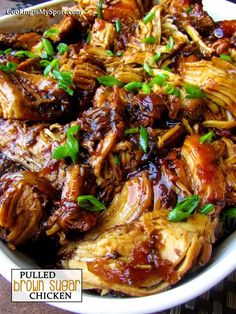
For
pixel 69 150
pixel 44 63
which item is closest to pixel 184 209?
pixel 69 150

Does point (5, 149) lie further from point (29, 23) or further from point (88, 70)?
point (29, 23)

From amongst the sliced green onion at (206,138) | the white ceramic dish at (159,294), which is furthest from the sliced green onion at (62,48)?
the white ceramic dish at (159,294)

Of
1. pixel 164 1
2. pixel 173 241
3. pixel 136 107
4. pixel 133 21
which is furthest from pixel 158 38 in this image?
pixel 173 241

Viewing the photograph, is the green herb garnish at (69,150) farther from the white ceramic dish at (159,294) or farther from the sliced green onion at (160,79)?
the sliced green onion at (160,79)

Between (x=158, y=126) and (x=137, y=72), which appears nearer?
(x=158, y=126)

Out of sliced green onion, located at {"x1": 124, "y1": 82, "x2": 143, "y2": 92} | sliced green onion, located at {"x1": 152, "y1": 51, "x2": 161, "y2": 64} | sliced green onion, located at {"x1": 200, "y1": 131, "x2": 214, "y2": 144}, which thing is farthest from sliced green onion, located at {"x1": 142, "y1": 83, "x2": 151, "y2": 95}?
sliced green onion, located at {"x1": 200, "y1": 131, "x2": 214, "y2": 144}

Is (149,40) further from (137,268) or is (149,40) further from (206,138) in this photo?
(137,268)
